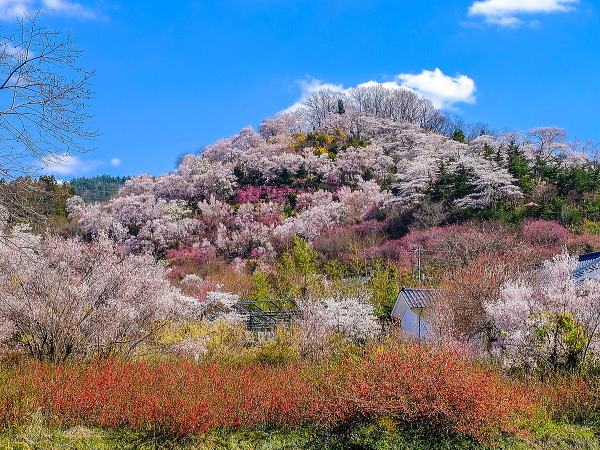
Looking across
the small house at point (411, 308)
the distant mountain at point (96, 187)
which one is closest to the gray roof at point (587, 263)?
the small house at point (411, 308)

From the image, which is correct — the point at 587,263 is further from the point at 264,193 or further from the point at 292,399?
the point at 264,193

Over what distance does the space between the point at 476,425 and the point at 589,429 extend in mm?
2409

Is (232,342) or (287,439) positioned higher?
(232,342)

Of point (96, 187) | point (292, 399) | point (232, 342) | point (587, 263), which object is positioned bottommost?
point (292, 399)

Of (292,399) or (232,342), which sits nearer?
(292,399)

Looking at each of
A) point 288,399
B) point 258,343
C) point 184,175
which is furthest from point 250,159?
point 288,399

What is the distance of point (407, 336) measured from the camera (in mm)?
13898

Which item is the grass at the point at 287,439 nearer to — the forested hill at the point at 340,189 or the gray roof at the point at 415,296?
the gray roof at the point at 415,296

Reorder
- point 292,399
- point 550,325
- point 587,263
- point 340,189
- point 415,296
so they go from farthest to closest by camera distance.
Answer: point 340,189, point 415,296, point 587,263, point 550,325, point 292,399

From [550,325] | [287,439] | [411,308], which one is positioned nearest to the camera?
[287,439]

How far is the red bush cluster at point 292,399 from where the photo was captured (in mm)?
6742

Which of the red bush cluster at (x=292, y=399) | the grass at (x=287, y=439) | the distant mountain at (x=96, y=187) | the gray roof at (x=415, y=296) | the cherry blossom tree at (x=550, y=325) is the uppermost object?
the distant mountain at (x=96, y=187)

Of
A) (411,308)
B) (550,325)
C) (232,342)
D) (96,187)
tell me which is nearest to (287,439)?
(550,325)

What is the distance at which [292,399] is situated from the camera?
771 centimetres
